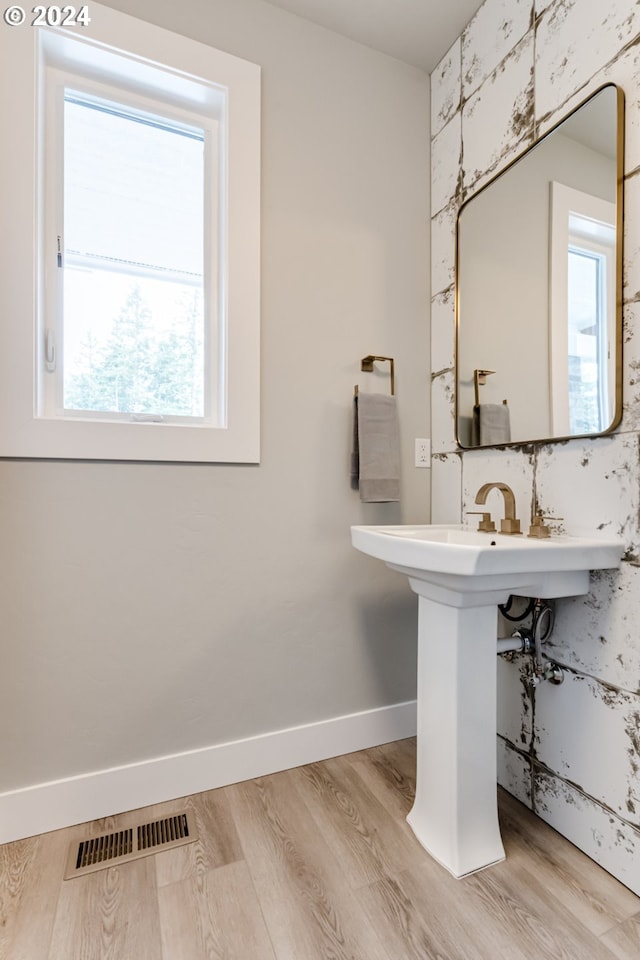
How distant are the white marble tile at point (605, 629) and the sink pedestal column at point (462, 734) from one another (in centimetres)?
24

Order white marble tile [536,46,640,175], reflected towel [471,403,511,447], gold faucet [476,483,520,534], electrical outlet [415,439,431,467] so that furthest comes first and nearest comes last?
1. electrical outlet [415,439,431,467]
2. reflected towel [471,403,511,447]
3. gold faucet [476,483,520,534]
4. white marble tile [536,46,640,175]

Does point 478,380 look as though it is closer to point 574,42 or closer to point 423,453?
point 423,453

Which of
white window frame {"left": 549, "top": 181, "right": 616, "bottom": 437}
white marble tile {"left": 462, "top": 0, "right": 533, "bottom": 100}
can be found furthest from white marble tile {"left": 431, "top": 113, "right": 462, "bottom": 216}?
white window frame {"left": 549, "top": 181, "right": 616, "bottom": 437}

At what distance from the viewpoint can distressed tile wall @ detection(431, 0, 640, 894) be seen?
113 cm

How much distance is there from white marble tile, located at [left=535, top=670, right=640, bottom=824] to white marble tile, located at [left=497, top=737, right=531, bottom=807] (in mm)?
85

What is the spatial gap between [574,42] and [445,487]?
4.36ft

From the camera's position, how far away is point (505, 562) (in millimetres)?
1034

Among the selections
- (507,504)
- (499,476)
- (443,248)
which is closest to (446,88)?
(443,248)

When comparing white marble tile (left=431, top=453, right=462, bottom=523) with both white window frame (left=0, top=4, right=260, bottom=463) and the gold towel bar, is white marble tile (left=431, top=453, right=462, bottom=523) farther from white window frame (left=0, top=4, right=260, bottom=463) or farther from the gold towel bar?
white window frame (left=0, top=4, right=260, bottom=463)

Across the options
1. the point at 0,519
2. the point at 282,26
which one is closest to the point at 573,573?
the point at 0,519

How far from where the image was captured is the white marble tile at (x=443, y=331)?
1.75 meters

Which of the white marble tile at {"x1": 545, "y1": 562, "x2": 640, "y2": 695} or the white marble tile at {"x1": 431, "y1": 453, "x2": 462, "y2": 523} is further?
the white marble tile at {"x1": 431, "y1": 453, "x2": 462, "y2": 523}

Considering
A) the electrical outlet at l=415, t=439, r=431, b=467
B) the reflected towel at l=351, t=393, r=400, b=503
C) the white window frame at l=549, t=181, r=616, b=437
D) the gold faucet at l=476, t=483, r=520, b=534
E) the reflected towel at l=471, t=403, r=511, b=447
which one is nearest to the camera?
the white window frame at l=549, t=181, r=616, b=437

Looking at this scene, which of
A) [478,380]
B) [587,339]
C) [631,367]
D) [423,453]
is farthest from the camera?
[423,453]
